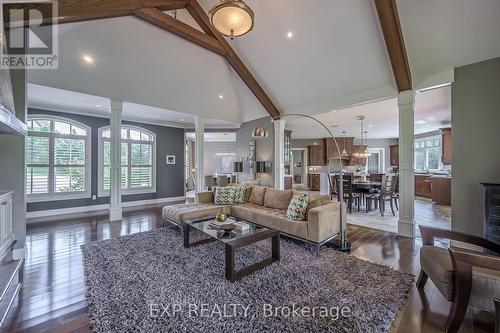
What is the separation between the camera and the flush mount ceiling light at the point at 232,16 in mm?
2201

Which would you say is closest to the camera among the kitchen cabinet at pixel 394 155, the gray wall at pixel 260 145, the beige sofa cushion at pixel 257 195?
the beige sofa cushion at pixel 257 195

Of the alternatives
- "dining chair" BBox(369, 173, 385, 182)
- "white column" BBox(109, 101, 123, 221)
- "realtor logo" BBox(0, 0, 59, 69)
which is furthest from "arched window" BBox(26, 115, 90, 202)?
"dining chair" BBox(369, 173, 385, 182)

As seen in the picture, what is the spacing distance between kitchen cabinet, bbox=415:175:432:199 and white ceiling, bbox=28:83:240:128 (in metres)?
8.51

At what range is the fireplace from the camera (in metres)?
2.73

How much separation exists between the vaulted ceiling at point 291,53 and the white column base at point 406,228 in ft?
7.76

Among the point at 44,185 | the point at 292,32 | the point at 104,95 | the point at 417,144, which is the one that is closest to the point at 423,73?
the point at 292,32

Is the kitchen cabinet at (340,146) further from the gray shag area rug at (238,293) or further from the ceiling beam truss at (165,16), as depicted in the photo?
the gray shag area rug at (238,293)

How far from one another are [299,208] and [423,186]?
7.14m

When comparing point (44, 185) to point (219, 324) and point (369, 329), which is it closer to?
point (219, 324)

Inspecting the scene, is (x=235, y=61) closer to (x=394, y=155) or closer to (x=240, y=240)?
(x=240, y=240)

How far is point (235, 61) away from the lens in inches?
204

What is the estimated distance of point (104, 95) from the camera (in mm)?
4613

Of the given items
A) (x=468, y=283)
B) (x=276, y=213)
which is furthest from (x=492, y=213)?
(x=276, y=213)

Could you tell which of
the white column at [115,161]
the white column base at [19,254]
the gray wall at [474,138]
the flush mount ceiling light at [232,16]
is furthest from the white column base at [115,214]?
the gray wall at [474,138]
